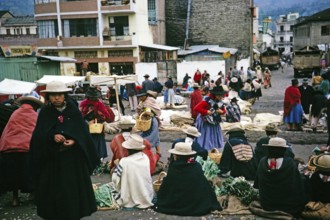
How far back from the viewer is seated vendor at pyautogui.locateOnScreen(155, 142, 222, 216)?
599cm

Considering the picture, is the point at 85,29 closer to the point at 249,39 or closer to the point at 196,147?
the point at 249,39

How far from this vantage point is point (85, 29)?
3191cm

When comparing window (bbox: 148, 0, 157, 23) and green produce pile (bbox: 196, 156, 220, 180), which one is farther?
window (bbox: 148, 0, 157, 23)

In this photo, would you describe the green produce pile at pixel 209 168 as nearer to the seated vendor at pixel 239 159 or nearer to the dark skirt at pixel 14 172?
the seated vendor at pixel 239 159

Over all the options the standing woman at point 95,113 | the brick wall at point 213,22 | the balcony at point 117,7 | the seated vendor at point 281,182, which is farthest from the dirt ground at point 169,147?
the brick wall at point 213,22

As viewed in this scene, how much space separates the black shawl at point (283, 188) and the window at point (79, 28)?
91.6 feet

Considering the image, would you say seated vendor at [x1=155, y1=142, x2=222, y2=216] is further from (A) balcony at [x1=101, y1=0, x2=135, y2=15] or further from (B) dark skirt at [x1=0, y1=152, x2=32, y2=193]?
(A) balcony at [x1=101, y1=0, x2=135, y2=15]

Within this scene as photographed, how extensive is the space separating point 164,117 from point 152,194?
872cm

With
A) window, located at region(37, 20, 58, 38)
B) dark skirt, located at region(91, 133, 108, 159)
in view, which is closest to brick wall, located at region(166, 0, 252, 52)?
window, located at region(37, 20, 58, 38)

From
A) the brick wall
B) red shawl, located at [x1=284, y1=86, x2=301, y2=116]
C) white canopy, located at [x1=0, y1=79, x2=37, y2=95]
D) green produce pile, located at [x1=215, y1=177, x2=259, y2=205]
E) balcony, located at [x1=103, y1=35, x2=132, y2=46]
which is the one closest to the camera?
green produce pile, located at [x1=215, y1=177, x2=259, y2=205]

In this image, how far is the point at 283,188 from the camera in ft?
18.5

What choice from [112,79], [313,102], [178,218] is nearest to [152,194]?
[178,218]

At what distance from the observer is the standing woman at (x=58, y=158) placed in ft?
14.8

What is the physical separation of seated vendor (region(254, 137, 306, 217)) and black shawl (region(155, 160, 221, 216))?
93 cm
